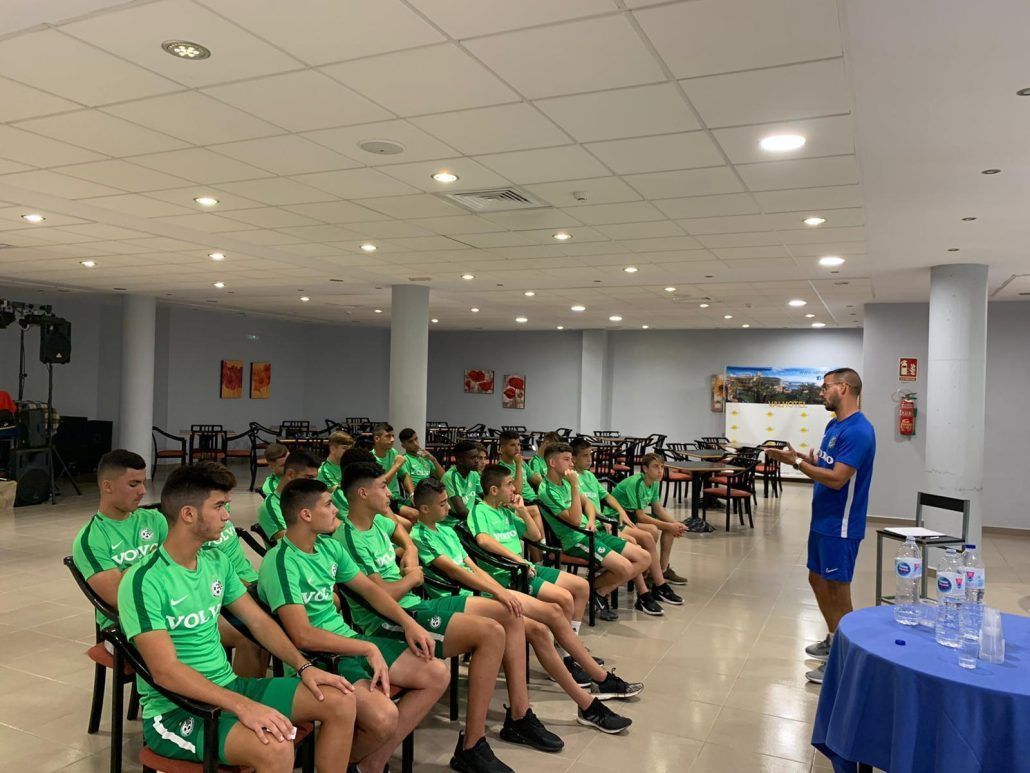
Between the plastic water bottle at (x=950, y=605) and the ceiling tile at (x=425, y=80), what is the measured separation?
268 cm

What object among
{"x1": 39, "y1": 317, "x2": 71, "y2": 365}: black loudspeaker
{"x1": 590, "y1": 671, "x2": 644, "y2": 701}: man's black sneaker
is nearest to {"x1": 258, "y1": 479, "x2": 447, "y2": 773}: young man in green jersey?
{"x1": 590, "y1": 671, "x2": 644, "y2": 701}: man's black sneaker

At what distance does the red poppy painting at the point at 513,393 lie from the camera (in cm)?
1819

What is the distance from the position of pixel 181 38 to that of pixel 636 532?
4526mm

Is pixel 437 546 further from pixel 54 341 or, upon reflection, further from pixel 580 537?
pixel 54 341

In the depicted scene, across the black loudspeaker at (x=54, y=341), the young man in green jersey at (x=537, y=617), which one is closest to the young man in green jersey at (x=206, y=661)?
the young man in green jersey at (x=537, y=617)

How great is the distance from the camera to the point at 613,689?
388 cm

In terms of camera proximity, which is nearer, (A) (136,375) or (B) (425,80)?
(B) (425,80)

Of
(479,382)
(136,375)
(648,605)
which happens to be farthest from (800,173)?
(479,382)

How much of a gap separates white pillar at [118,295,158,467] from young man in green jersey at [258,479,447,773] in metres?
10.2

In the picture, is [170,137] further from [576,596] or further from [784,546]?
[784,546]

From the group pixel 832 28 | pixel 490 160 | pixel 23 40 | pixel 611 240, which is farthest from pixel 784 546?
pixel 23 40

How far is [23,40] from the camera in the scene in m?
2.93

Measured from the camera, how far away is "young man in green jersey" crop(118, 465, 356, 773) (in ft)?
7.28

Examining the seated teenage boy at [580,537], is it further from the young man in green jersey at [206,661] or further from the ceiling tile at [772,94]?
Answer: the young man in green jersey at [206,661]
